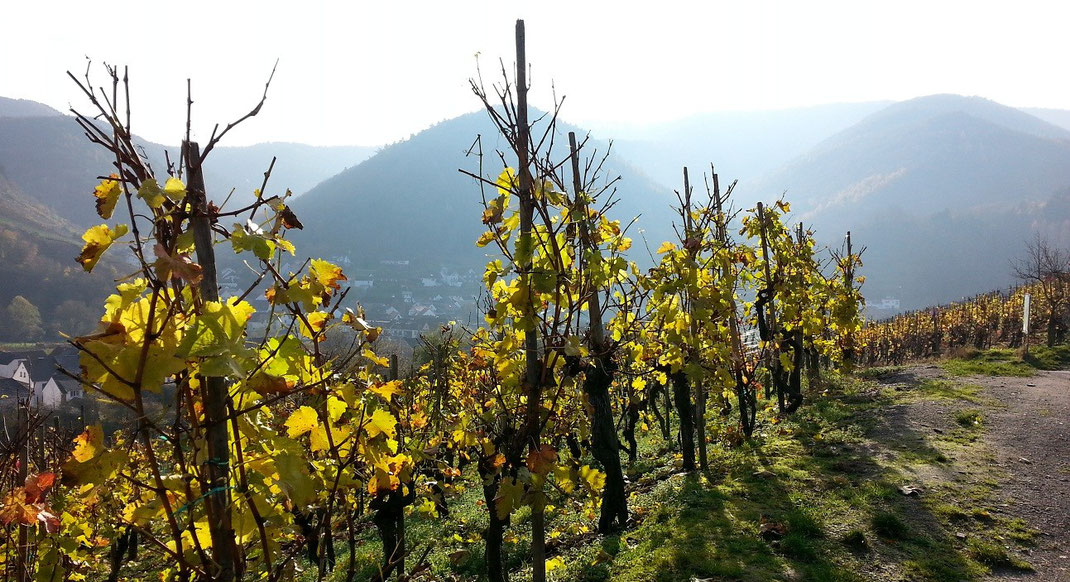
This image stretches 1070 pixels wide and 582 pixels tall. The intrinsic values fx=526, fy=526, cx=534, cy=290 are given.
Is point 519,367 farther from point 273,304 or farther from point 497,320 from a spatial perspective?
point 273,304

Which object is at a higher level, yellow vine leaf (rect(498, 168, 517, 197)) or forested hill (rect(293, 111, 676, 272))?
forested hill (rect(293, 111, 676, 272))

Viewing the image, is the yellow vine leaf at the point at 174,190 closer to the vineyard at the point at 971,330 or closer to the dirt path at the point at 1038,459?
the dirt path at the point at 1038,459

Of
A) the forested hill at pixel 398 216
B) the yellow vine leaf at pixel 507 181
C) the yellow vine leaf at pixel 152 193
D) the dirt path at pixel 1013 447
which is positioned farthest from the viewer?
the forested hill at pixel 398 216

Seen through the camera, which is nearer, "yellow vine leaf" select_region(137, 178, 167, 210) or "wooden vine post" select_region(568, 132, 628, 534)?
"yellow vine leaf" select_region(137, 178, 167, 210)

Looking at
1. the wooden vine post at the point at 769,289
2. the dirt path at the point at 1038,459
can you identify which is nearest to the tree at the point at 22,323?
the wooden vine post at the point at 769,289

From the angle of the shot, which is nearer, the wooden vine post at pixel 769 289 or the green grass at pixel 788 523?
the green grass at pixel 788 523

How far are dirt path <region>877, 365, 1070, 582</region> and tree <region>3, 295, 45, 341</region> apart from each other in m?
96.9

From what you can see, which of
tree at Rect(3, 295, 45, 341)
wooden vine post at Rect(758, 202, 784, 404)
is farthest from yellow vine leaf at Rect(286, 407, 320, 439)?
tree at Rect(3, 295, 45, 341)

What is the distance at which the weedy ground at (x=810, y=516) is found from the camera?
14.7 feet

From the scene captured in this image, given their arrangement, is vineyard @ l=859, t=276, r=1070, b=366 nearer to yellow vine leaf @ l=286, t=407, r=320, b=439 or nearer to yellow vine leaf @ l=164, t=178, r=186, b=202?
yellow vine leaf @ l=286, t=407, r=320, b=439

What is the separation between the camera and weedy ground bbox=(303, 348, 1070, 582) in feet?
14.7

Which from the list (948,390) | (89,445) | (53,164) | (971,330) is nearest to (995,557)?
(89,445)

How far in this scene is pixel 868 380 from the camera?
A: 13.4 meters

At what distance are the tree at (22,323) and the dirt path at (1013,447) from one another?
96.9 meters
